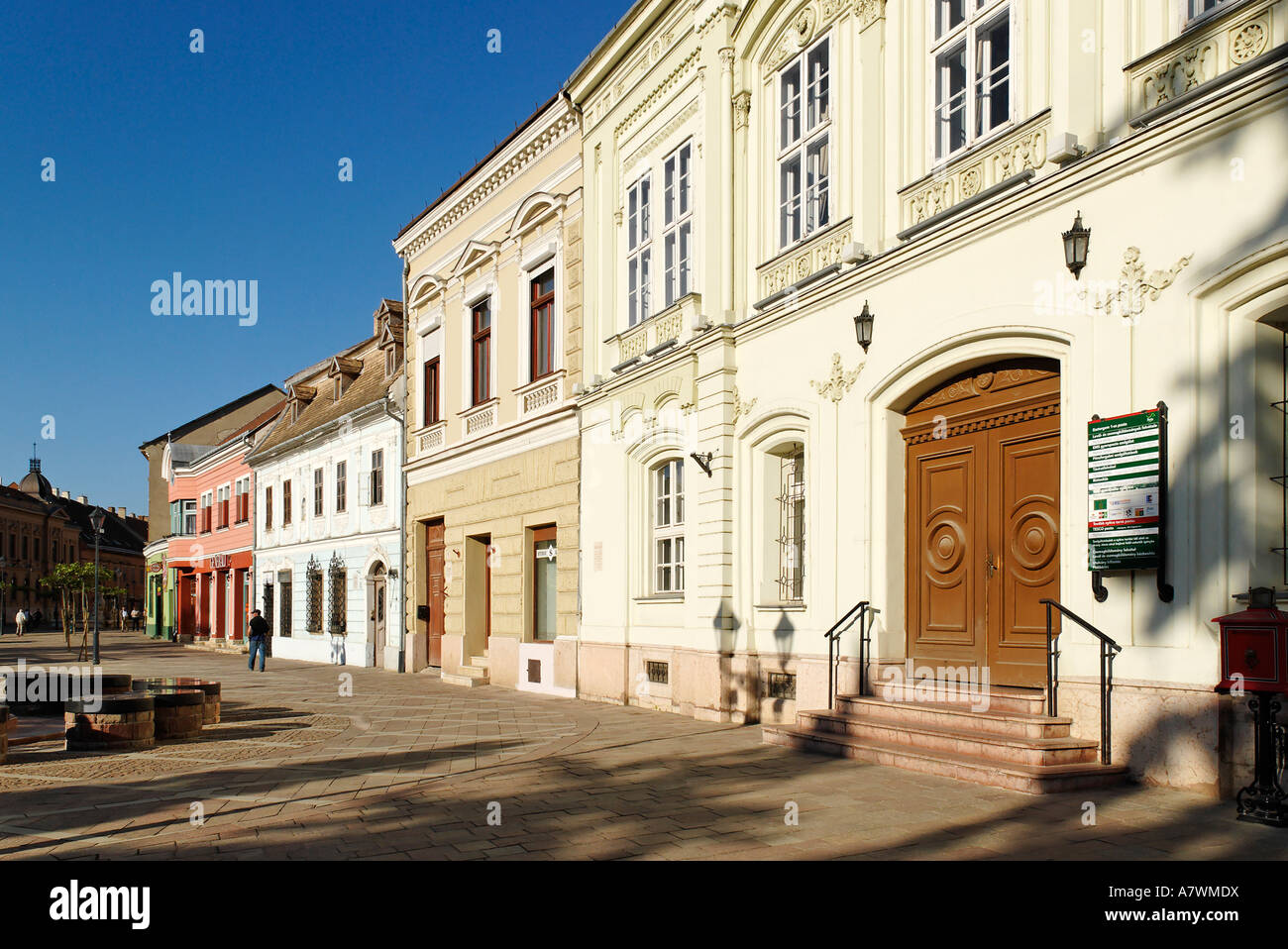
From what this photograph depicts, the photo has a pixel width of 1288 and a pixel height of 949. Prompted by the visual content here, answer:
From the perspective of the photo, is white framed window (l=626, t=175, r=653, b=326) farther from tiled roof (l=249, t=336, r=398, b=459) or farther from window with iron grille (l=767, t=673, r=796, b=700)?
tiled roof (l=249, t=336, r=398, b=459)

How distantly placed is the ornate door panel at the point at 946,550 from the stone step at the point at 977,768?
1412mm

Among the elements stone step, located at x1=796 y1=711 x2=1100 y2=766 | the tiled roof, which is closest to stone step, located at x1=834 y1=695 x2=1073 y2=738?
stone step, located at x1=796 y1=711 x2=1100 y2=766

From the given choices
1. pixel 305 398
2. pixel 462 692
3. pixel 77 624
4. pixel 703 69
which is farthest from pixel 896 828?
pixel 77 624

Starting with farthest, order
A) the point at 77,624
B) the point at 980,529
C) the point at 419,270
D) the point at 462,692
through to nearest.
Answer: the point at 77,624, the point at 419,270, the point at 462,692, the point at 980,529

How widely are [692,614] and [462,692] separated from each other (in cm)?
672

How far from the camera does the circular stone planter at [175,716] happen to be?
512 inches

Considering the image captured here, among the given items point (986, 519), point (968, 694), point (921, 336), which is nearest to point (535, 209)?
point (921, 336)

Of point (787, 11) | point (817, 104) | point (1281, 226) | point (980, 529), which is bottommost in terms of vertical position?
point (980, 529)

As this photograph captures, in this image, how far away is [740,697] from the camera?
13.6m

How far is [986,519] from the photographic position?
1044 centimetres

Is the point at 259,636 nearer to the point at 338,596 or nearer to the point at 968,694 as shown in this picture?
the point at 338,596

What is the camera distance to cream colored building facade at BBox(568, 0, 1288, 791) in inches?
308

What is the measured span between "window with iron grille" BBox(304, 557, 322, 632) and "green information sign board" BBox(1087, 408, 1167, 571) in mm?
26941
